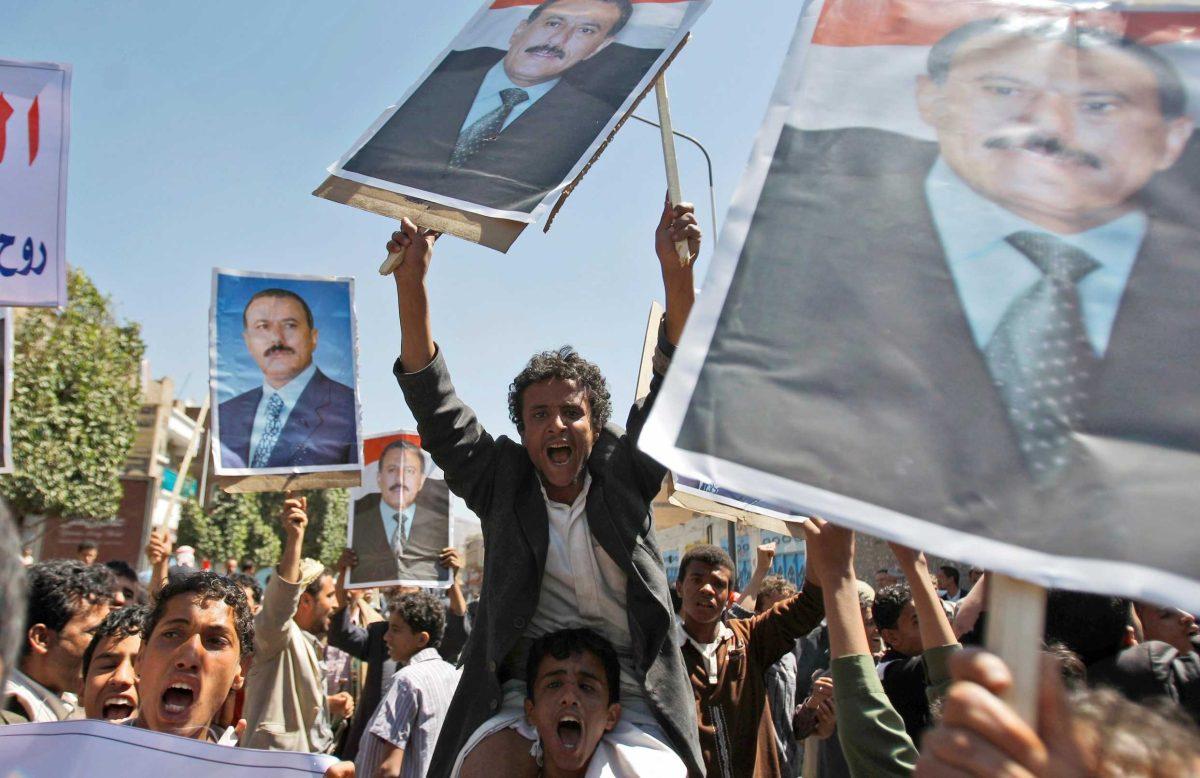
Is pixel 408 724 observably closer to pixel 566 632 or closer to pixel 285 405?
pixel 285 405

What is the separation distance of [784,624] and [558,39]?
2406 mm

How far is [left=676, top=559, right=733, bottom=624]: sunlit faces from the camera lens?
4.38 m

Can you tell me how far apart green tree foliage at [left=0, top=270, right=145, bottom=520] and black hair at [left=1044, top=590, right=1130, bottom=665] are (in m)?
25.6

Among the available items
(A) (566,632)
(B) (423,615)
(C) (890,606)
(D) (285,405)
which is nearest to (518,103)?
(A) (566,632)

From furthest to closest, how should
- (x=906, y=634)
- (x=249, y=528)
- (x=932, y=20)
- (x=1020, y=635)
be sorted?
(x=249, y=528) → (x=906, y=634) → (x=932, y=20) → (x=1020, y=635)

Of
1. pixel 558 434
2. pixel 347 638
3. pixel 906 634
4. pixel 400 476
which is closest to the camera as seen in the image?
pixel 558 434

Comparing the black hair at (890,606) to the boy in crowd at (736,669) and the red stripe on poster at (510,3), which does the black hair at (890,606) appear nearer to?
the boy in crowd at (736,669)

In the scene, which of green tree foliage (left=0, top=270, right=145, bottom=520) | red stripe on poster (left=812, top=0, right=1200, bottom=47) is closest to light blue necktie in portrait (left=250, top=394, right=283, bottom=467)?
red stripe on poster (left=812, top=0, right=1200, bottom=47)

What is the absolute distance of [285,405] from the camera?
5863 millimetres

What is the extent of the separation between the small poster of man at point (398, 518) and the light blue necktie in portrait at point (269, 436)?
1.49 m

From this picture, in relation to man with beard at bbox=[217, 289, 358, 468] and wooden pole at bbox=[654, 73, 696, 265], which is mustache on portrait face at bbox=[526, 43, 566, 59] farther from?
man with beard at bbox=[217, 289, 358, 468]

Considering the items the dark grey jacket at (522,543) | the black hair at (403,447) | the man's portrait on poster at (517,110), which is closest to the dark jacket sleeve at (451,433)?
the dark grey jacket at (522,543)

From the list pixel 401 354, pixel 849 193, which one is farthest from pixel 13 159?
pixel 849 193

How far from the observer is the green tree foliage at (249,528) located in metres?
42.5
